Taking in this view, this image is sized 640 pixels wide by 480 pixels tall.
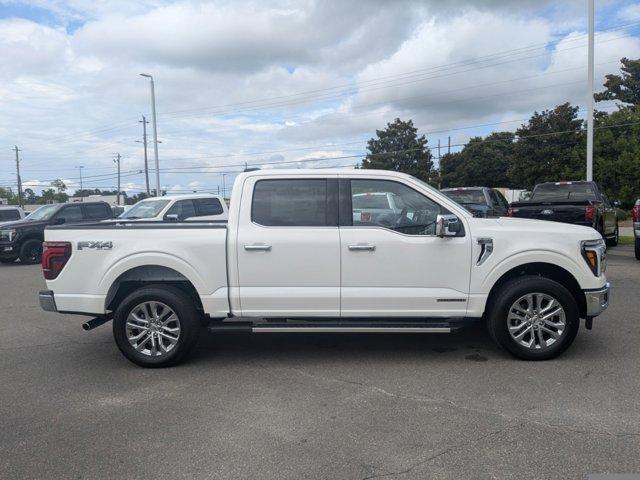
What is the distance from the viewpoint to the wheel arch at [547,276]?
5.32 m

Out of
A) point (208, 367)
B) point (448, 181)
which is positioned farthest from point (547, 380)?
point (448, 181)

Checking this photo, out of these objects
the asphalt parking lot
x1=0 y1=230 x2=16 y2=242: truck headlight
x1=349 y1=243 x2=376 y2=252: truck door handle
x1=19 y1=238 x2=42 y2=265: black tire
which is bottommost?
the asphalt parking lot

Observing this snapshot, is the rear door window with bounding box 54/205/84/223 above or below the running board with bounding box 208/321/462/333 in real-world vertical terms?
above

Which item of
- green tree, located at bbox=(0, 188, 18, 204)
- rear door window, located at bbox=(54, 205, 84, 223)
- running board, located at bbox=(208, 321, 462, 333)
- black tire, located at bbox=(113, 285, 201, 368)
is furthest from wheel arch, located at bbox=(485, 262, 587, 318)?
green tree, located at bbox=(0, 188, 18, 204)

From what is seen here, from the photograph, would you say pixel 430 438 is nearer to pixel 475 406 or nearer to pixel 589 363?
pixel 475 406

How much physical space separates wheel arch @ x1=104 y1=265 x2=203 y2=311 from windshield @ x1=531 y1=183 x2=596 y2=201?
10.6m

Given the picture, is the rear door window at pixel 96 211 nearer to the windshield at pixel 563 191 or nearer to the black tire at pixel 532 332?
the windshield at pixel 563 191

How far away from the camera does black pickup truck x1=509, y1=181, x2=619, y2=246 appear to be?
11922 millimetres

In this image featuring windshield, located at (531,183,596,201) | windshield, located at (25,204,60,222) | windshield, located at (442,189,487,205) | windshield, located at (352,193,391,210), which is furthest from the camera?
windshield, located at (25,204,60,222)

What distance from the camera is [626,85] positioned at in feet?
132

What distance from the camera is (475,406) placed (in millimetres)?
4250

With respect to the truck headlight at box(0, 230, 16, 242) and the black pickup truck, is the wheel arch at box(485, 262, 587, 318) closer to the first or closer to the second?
the black pickup truck

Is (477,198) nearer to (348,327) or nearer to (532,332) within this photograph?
(532,332)

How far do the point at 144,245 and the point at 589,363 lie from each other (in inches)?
177
